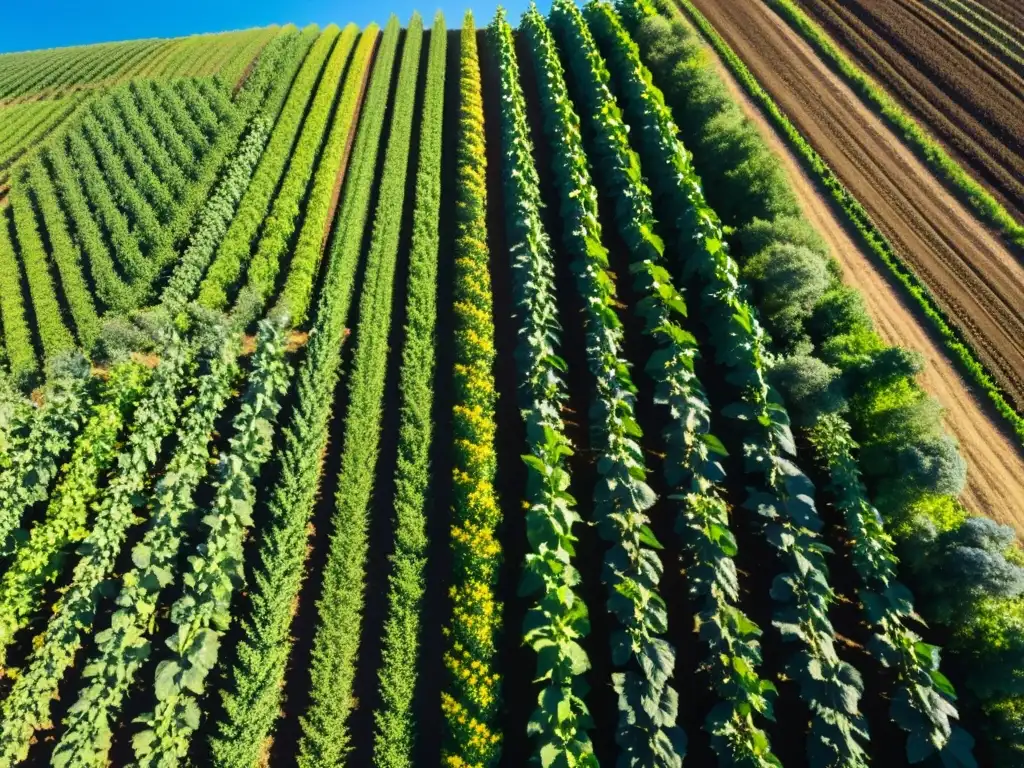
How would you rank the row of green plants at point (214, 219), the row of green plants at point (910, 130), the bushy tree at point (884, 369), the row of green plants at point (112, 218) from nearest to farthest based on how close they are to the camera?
the bushy tree at point (884, 369) → the row of green plants at point (214, 219) → the row of green plants at point (112, 218) → the row of green plants at point (910, 130)

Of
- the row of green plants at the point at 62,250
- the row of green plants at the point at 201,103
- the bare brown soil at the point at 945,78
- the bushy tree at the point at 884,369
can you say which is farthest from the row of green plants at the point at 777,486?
the row of green plants at the point at 201,103

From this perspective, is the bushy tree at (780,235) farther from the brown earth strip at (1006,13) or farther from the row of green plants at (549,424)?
the brown earth strip at (1006,13)

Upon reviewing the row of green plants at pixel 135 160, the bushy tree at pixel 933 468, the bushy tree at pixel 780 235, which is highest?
the row of green plants at pixel 135 160

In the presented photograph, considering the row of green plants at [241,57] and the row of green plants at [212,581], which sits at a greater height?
the row of green plants at [241,57]

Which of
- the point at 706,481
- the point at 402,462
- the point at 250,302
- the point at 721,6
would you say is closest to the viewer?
the point at 706,481

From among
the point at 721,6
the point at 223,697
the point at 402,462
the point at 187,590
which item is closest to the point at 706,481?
the point at 402,462

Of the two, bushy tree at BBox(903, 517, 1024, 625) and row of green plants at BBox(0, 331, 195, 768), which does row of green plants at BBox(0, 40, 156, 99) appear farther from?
bushy tree at BBox(903, 517, 1024, 625)

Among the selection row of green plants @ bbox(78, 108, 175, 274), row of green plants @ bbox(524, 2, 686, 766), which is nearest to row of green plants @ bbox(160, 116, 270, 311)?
row of green plants @ bbox(78, 108, 175, 274)

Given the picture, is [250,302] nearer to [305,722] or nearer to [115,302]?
[115,302]
